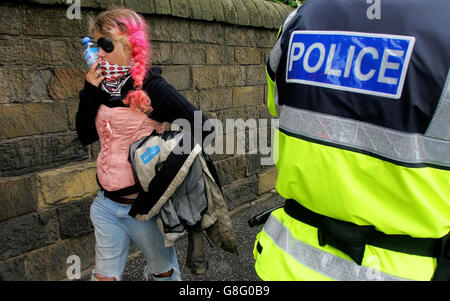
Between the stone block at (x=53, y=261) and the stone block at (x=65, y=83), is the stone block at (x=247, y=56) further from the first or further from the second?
the stone block at (x=53, y=261)

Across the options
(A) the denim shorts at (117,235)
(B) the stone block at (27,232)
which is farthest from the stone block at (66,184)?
(A) the denim shorts at (117,235)

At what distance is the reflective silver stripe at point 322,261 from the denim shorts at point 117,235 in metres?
0.86

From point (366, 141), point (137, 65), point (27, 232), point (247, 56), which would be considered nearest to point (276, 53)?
point (366, 141)

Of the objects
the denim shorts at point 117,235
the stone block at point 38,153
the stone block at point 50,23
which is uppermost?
the stone block at point 50,23

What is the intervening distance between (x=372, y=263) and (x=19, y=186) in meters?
2.28

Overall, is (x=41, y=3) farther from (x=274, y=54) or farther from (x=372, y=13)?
(x=372, y=13)

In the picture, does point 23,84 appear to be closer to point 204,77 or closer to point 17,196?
point 17,196

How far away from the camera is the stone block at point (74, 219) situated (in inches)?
102

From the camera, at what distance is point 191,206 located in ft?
6.09

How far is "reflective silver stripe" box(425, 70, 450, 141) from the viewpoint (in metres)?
0.95

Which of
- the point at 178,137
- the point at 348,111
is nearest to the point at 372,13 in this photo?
the point at 348,111

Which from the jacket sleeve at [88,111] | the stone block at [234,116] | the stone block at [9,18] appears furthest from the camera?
the stone block at [234,116]

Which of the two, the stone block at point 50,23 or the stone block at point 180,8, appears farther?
the stone block at point 180,8

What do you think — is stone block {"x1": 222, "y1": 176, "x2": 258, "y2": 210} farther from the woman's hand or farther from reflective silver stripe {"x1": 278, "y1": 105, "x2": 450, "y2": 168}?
reflective silver stripe {"x1": 278, "y1": 105, "x2": 450, "y2": 168}
